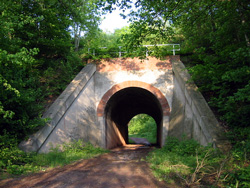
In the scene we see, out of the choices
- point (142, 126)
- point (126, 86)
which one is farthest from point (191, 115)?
point (142, 126)

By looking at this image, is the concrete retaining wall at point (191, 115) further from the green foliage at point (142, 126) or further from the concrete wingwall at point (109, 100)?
the green foliage at point (142, 126)

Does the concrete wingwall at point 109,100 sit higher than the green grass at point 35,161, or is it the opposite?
the concrete wingwall at point 109,100

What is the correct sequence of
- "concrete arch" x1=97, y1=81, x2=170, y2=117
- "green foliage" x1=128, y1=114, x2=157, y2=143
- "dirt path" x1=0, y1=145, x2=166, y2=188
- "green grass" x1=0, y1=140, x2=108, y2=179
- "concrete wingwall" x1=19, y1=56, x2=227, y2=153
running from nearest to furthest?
"dirt path" x1=0, y1=145, x2=166, y2=188
"green grass" x1=0, y1=140, x2=108, y2=179
"concrete wingwall" x1=19, y1=56, x2=227, y2=153
"concrete arch" x1=97, y1=81, x2=170, y2=117
"green foliage" x1=128, y1=114, x2=157, y2=143

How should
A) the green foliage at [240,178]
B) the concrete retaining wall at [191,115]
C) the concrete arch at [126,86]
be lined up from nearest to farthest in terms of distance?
the green foliage at [240,178], the concrete retaining wall at [191,115], the concrete arch at [126,86]

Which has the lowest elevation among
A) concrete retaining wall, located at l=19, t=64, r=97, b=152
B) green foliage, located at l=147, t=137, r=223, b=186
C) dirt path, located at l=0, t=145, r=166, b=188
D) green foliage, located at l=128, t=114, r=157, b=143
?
green foliage, located at l=128, t=114, r=157, b=143

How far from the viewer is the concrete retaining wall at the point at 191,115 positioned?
663 centimetres

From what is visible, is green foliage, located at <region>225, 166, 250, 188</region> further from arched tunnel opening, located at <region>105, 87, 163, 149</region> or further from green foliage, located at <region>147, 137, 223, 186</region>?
arched tunnel opening, located at <region>105, 87, 163, 149</region>

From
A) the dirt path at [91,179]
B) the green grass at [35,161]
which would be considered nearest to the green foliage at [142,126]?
the green grass at [35,161]

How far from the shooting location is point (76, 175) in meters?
5.31

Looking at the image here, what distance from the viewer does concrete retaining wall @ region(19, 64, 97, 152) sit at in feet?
24.2

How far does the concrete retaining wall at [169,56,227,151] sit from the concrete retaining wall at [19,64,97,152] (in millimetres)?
4239

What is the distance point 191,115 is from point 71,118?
519 centimetres

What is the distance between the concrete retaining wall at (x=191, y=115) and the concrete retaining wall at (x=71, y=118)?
4.24 metres

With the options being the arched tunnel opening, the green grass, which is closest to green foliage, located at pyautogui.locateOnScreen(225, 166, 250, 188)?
the green grass
